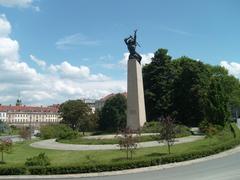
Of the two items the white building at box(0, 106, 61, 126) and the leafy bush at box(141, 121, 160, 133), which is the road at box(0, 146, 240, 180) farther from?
the white building at box(0, 106, 61, 126)

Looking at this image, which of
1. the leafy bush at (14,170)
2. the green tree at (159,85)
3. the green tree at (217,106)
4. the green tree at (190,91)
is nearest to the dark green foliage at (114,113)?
the green tree at (159,85)

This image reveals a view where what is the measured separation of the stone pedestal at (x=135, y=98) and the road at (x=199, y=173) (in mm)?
22461

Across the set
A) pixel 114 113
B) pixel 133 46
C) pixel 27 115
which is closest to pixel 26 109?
pixel 27 115

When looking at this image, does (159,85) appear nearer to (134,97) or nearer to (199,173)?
(134,97)

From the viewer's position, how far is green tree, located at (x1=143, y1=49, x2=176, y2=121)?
63938 mm

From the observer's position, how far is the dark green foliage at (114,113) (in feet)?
247

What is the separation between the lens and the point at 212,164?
22.8 meters

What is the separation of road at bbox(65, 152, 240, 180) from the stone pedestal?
22461 millimetres

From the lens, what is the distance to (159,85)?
6512cm

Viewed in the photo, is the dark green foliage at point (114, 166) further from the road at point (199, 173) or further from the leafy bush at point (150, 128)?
the leafy bush at point (150, 128)

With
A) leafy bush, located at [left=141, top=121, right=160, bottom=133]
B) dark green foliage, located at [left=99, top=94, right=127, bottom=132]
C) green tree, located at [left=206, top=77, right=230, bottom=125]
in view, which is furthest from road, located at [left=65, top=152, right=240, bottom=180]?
dark green foliage, located at [left=99, top=94, right=127, bottom=132]

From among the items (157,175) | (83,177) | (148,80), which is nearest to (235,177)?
(157,175)

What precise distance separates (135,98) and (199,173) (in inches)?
1070

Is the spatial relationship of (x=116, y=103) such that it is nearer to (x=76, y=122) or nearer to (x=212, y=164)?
(x=76, y=122)
